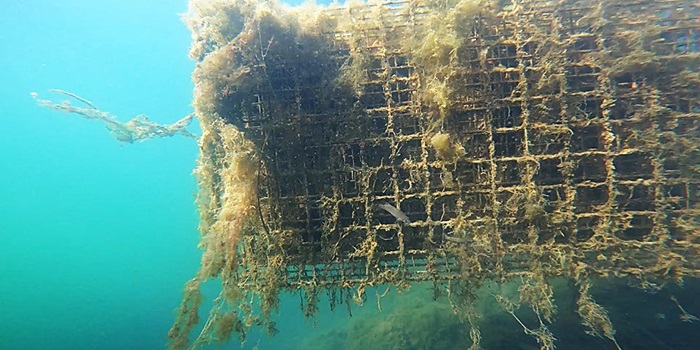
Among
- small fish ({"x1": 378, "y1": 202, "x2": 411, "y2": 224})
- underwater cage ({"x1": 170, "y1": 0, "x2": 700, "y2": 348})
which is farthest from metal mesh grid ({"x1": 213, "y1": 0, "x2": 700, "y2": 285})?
small fish ({"x1": 378, "y1": 202, "x2": 411, "y2": 224})

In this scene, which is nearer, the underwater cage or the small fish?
the underwater cage

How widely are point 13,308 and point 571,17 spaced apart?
39.2 m

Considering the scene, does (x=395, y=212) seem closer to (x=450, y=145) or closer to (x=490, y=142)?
(x=450, y=145)

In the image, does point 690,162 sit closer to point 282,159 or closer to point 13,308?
point 282,159

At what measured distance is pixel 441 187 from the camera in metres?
4.12

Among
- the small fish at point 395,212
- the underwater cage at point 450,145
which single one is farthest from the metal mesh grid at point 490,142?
the small fish at point 395,212

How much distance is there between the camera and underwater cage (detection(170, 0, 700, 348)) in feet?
12.6

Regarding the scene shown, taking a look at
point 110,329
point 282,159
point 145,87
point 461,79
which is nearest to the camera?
point 461,79

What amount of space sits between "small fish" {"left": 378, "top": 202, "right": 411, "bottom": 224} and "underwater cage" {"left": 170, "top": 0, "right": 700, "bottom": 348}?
18 mm

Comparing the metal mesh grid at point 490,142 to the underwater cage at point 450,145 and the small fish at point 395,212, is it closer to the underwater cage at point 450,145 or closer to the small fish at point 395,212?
the underwater cage at point 450,145

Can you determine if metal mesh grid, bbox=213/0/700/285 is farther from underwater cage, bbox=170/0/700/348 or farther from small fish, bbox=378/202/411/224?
small fish, bbox=378/202/411/224

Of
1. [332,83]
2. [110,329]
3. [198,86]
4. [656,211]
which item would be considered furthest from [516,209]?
[110,329]

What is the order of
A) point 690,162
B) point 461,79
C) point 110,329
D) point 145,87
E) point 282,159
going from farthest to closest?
point 145,87 < point 110,329 < point 282,159 < point 461,79 < point 690,162

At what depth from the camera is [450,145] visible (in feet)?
12.9
